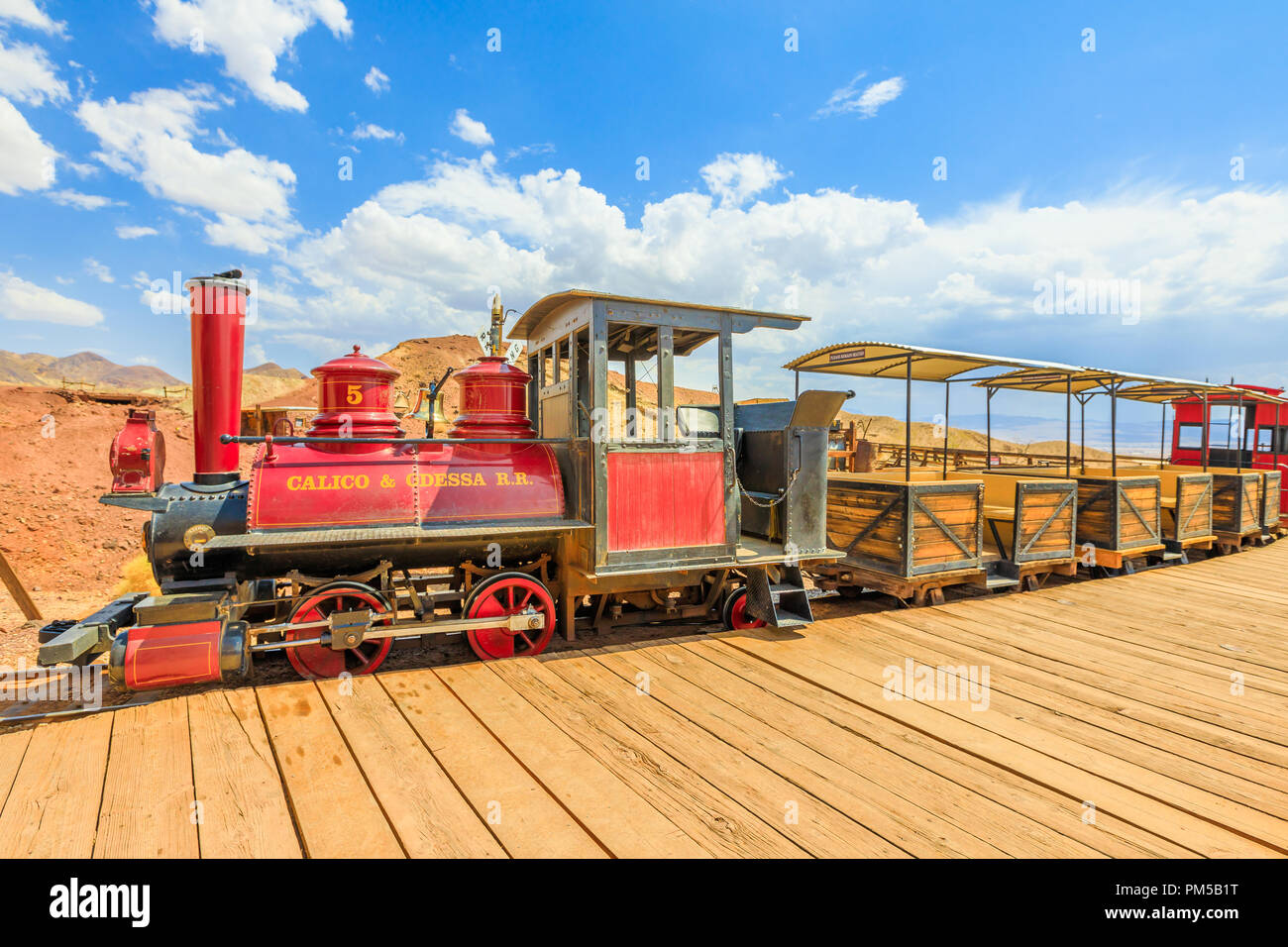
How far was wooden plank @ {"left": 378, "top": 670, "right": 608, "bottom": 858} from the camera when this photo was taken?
2971 mm

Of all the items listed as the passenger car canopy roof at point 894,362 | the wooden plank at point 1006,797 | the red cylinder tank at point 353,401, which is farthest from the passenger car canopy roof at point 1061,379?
the red cylinder tank at point 353,401

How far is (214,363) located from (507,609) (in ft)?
11.3

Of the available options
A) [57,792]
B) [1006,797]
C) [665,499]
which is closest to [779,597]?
[665,499]

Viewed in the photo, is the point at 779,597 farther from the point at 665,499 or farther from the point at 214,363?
the point at 214,363

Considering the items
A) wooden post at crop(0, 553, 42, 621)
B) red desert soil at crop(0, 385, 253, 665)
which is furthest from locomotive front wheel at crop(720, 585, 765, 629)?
red desert soil at crop(0, 385, 253, 665)

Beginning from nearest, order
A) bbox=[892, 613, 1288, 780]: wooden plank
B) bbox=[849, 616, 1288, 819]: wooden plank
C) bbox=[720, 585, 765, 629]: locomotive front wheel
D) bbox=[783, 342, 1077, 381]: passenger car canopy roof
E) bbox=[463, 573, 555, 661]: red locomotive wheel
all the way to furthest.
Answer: bbox=[849, 616, 1288, 819]: wooden plank < bbox=[892, 613, 1288, 780]: wooden plank < bbox=[463, 573, 555, 661]: red locomotive wheel < bbox=[720, 585, 765, 629]: locomotive front wheel < bbox=[783, 342, 1077, 381]: passenger car canopy roof

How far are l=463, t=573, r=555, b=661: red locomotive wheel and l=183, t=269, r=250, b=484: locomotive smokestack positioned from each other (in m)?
2.55

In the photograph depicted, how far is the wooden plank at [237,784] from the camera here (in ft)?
9.67

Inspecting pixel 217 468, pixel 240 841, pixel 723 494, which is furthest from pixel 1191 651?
pixel 217 468

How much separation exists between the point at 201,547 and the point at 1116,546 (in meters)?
11.6

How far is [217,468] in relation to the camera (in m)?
5.48

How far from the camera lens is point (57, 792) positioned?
132 inches

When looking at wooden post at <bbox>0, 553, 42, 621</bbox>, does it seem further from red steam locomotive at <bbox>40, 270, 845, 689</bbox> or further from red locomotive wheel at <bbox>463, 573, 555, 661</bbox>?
red locomotive wheel at <bbox>463, 573, 555, 661</bbox>
